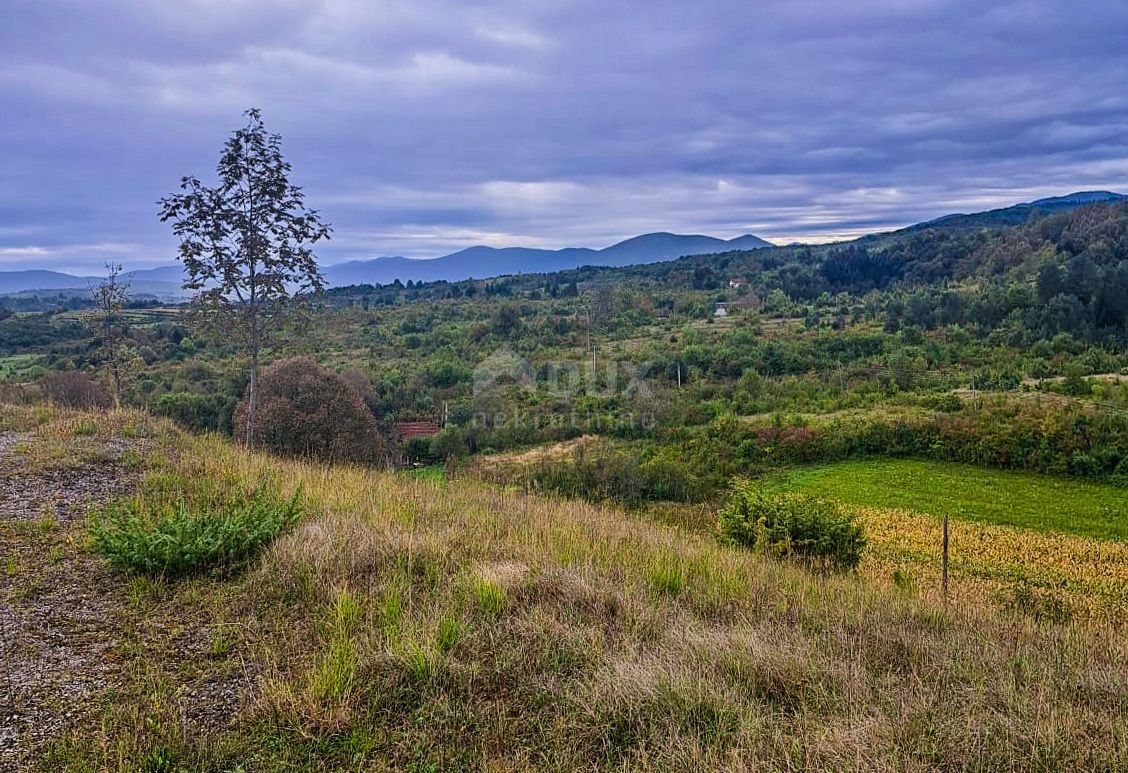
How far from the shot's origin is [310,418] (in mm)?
12883

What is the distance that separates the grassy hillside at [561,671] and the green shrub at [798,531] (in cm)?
349

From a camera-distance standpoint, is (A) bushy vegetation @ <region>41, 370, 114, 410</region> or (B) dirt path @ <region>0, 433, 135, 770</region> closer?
(B) dirt path @ <region>0, 433, 135, 770</region>

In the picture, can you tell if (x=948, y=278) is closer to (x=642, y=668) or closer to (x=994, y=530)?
(x=994, y=530)

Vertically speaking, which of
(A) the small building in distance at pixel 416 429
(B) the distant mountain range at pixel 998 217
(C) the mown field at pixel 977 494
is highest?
(B) the distant mountain range at pixel 998 217

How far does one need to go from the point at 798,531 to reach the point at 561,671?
250 inches

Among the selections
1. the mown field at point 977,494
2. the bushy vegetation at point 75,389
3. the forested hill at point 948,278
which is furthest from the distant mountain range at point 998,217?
the bushy vegetation at point 75,389

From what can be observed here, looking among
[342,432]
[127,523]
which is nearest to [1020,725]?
[127,523]

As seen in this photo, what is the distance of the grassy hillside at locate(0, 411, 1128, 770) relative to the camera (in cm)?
257

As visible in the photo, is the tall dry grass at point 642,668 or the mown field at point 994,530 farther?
the mown field at point 994,530

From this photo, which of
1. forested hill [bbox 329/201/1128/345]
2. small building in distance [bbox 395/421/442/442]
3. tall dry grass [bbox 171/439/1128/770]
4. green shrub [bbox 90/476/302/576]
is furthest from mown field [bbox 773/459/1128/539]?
forested hill [bbox 329/201/1128/345]

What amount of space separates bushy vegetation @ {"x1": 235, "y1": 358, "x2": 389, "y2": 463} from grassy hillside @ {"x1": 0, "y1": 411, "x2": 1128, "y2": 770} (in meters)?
7.99

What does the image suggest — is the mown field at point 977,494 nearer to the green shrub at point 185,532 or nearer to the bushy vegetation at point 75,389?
the green shrub at point 185,532

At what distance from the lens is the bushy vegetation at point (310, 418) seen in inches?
496

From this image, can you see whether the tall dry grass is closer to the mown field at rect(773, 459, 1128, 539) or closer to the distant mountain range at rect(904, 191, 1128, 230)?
the mown field at rect(773, 459, 1128, 539)
